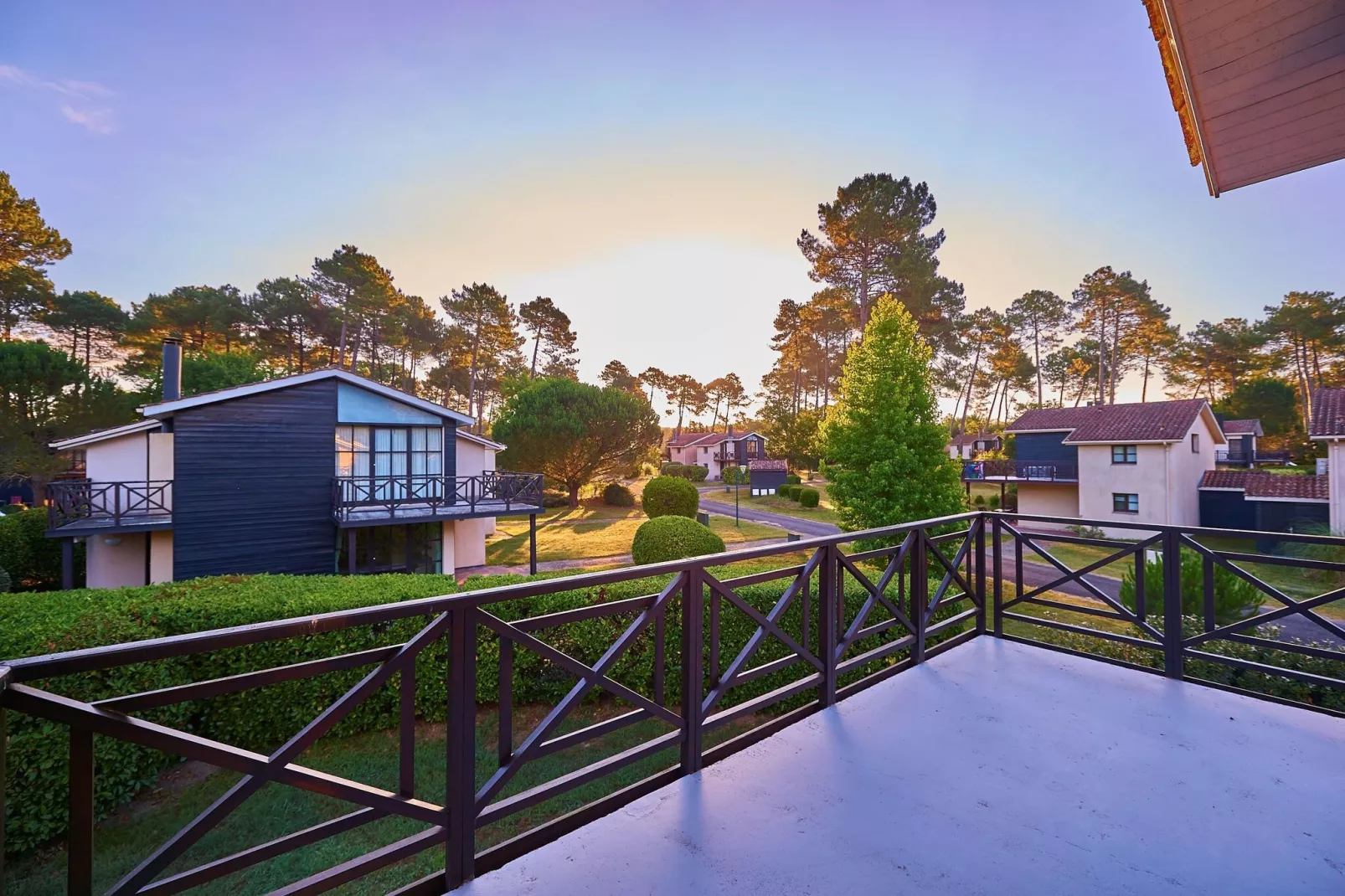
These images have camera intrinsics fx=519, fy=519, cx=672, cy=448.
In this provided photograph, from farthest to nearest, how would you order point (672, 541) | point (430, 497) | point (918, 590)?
point (430, 497), point (672, 541), point (918, 590)

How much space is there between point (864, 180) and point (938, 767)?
2557cm

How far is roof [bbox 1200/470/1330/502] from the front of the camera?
54.7ft

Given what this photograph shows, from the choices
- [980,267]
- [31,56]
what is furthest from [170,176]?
[980,267]

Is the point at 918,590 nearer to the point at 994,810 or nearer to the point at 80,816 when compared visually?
the point at 994,810

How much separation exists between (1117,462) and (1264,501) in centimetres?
403

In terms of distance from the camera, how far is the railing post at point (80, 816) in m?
1.25

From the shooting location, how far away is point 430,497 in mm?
13320

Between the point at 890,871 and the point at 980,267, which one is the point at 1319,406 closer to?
the point at 980,267

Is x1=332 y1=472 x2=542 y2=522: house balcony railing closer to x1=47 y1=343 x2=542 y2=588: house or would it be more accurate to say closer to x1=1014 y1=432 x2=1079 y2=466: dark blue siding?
x1=47 y1=343 x2=542 y2=588: house

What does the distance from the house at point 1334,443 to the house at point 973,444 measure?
17.8 meters

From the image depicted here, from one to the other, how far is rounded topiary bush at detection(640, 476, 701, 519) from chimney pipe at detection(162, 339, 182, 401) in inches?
580

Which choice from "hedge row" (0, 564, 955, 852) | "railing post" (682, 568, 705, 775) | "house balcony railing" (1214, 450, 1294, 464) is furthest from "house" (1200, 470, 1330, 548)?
"railing post" (682, 568, 705, 775)

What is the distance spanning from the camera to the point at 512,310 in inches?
1387

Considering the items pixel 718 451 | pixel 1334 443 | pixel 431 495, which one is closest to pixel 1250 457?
pixel 1334 443
